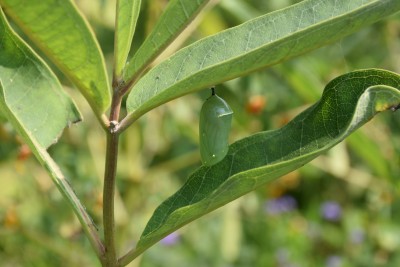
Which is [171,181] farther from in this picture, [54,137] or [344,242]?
[54,137]

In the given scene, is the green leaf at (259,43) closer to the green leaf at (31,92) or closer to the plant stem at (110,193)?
the plant stem at (110,193)

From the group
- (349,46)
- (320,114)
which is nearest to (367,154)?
(349,46)

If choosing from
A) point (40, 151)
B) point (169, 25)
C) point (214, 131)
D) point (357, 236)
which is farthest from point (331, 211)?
point (169, 25)

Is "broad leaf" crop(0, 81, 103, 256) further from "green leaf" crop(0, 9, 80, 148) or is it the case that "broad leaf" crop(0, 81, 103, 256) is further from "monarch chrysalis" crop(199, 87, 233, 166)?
"monarch chrysalis" crop(199, 87, 233, 166)

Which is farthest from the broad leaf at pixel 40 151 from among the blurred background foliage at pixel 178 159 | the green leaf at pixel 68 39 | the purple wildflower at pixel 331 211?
the purple wildflower at pixel 331 211

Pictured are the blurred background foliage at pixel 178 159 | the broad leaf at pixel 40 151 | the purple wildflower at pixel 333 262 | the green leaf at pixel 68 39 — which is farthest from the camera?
the purple wildflower at pixel 333 262
